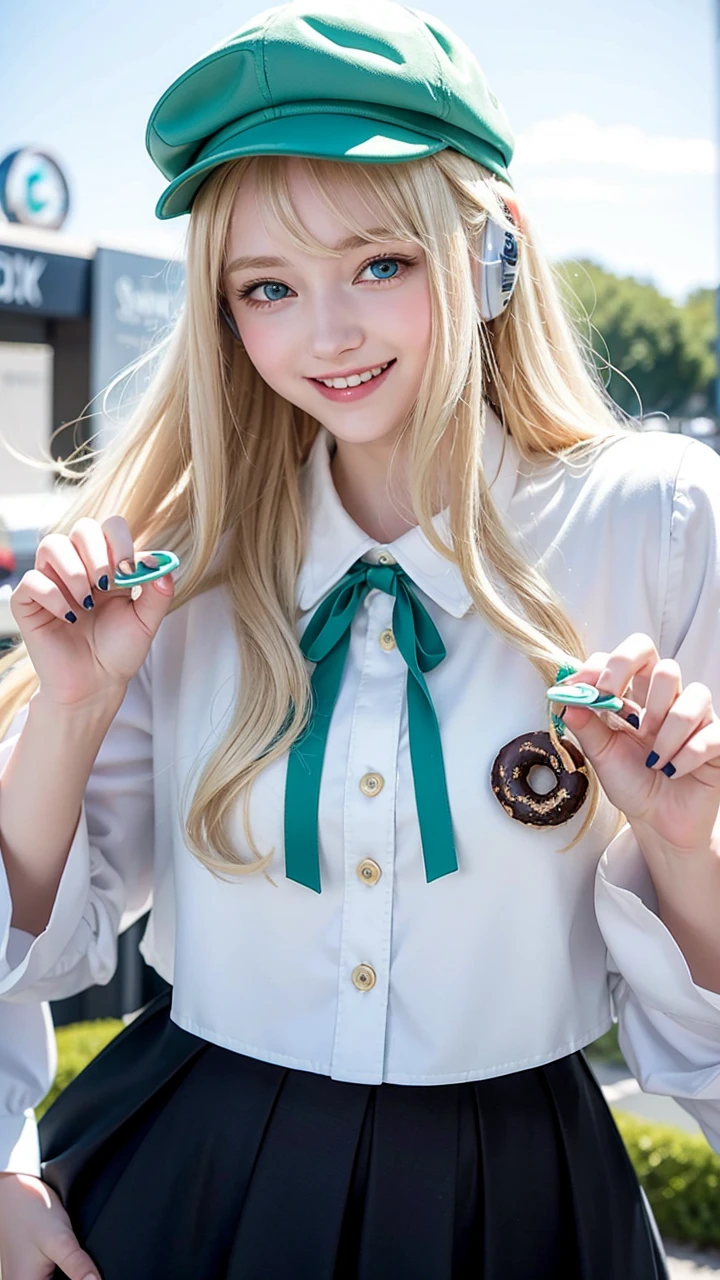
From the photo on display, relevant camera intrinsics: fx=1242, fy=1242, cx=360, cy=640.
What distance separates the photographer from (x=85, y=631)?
4.85ft

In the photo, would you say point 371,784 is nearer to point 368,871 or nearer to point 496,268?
point 368,871

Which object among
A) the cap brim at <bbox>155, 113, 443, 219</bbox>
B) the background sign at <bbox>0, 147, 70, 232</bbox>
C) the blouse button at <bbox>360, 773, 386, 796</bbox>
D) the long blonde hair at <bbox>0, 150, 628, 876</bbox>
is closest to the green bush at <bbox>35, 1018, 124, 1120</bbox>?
the long blonde hair at <bbox>0, 150, 628, 876</bbox>

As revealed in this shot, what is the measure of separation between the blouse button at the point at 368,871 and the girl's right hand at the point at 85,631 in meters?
0.36

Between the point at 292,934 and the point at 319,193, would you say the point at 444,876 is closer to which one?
the point at 292,934

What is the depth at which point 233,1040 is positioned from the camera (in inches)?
57.1

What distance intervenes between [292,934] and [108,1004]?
1972 mm

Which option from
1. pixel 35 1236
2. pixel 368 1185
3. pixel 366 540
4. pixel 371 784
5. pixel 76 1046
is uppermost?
pixel 366 540

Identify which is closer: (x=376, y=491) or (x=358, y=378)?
(x=358, y=378)

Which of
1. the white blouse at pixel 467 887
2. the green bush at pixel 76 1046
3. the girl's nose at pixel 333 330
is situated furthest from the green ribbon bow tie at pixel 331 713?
the green bush at pixel 76 1046

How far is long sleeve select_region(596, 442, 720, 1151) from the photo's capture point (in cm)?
132

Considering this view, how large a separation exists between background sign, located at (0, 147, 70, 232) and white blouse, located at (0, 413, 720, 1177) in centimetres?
1130

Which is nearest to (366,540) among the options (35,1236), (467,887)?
(467,887)

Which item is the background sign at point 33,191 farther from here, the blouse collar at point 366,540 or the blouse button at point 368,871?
the blouse button at point 368,871

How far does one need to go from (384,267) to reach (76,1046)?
272cm
